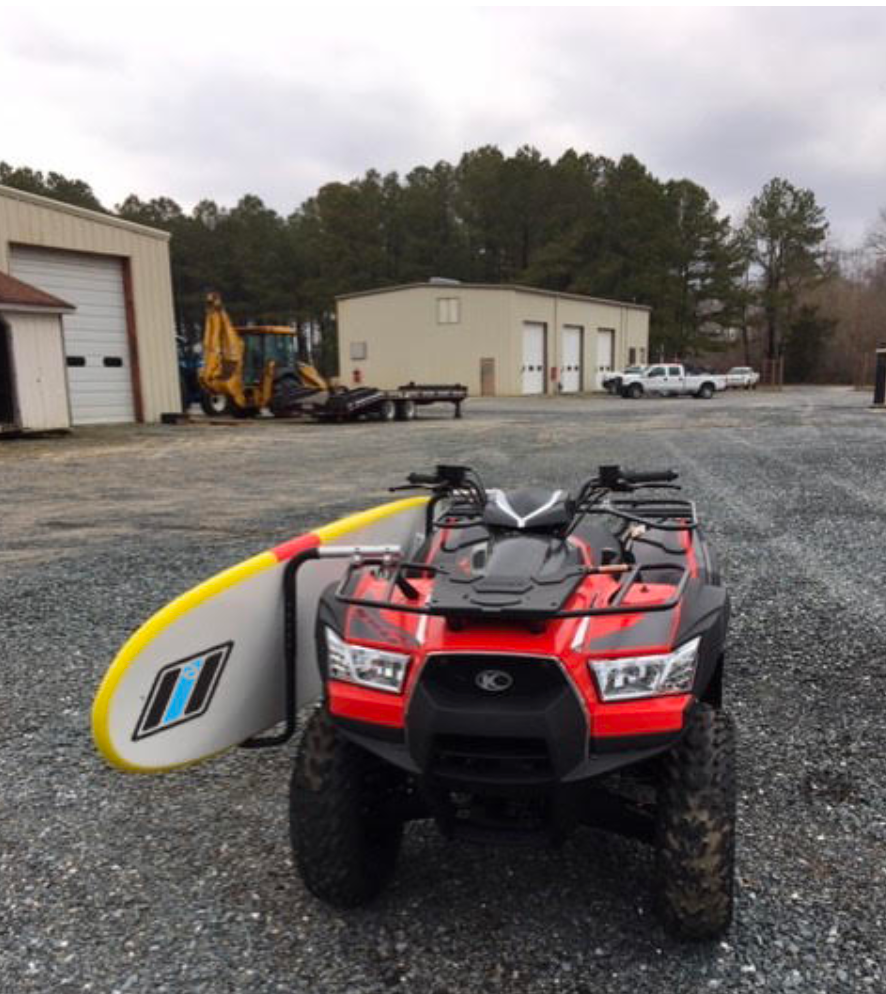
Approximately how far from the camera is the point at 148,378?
68.3ft

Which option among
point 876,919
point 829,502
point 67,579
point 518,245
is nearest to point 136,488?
point 67,579

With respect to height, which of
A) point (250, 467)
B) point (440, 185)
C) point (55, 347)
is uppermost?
point (440, 185)

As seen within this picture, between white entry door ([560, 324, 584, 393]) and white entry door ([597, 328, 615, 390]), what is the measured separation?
1976mm

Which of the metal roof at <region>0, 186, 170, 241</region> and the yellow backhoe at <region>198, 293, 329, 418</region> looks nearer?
the metal roof at <region>0, 186, 170, 241</region>

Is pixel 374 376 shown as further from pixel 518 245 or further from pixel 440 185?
pixel 440 185

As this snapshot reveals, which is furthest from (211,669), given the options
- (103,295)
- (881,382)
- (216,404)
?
(881,382)

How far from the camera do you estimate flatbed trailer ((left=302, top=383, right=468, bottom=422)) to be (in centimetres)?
2092

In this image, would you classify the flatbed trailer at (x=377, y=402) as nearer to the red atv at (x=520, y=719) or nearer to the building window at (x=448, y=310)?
the building window at (x=448, y=310)

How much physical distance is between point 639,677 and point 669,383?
120 feet

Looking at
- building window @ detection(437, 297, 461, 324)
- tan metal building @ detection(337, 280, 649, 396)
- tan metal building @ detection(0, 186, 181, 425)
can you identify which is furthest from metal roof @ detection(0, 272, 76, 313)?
building window @ detection(437, 297, 461, 324)

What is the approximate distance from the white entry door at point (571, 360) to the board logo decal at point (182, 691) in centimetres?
4077

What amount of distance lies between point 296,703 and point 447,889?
694 millimetres

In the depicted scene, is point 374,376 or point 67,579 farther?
point 374,376

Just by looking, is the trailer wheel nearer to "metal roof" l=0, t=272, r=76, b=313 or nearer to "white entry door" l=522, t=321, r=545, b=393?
"metal roof" l=0, t=272, r=76, b=313
